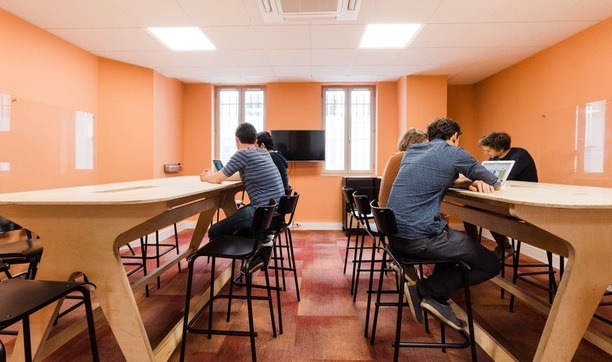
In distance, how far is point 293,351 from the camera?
6.56ft

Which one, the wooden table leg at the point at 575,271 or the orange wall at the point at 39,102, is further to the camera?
the orange wall at the point at 39,102

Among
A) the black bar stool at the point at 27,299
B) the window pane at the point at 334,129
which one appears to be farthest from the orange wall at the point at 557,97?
the black bar stool at the point at 27,299

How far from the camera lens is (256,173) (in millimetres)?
2521

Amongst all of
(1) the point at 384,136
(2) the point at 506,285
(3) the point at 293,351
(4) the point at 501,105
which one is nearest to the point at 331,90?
(1) the point at 384,136

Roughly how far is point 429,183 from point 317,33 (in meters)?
2.49

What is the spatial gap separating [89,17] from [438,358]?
4.19 metres

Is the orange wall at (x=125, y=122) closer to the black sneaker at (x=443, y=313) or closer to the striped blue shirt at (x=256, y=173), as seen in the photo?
the striped blue shirt at (x=256, y=173)

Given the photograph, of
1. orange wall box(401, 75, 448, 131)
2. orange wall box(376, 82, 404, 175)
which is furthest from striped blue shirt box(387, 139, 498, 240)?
orange wall box(376, 82, 404, 175)

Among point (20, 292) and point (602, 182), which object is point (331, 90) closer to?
point (602, 182)

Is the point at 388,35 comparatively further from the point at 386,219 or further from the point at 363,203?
the point at 386,219

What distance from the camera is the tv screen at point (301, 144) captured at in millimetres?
5594

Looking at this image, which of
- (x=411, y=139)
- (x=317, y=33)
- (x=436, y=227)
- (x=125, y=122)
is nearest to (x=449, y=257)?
(x=436, y=227)

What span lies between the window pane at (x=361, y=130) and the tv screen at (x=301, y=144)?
2.27ft

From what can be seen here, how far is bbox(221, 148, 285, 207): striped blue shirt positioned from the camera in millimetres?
2461
